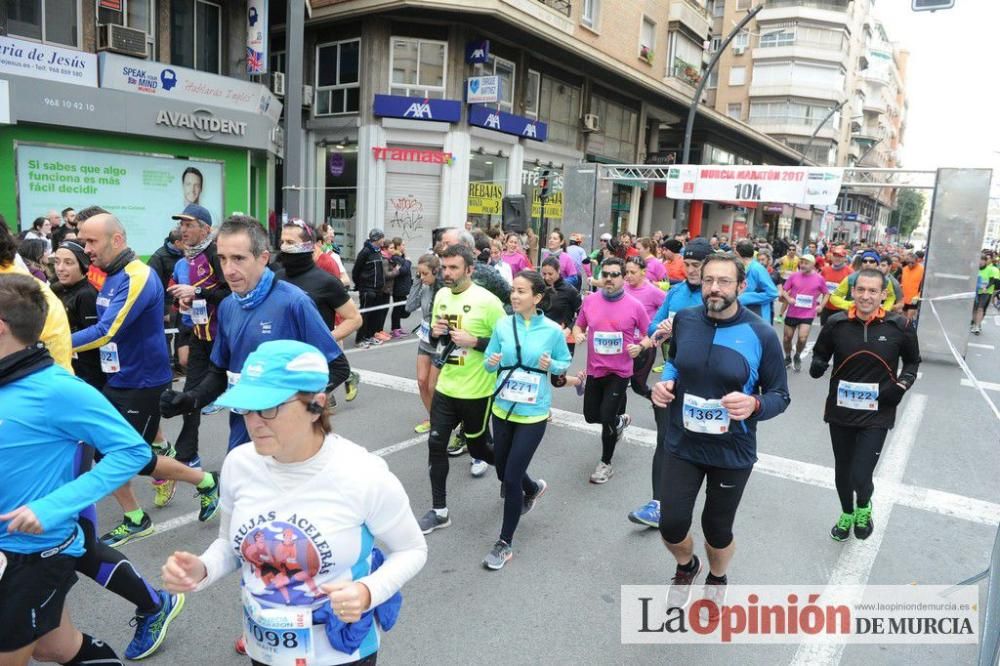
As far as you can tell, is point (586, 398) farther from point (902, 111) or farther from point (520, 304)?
point (902, 111)

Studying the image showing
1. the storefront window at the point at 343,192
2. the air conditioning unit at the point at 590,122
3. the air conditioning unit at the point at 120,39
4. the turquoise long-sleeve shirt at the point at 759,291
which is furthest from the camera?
the air conditioning unit at the point at 590,122

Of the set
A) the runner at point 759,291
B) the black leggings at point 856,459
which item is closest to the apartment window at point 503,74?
the runner at point 759,291

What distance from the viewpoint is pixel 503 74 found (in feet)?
76.5

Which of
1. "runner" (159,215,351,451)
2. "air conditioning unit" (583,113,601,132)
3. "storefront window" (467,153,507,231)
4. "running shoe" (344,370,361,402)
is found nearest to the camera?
"runner" (159,215,351,451)

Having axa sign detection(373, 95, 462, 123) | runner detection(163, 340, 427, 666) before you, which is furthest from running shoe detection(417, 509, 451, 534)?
axa sign detection(373, 95, 462, 123)

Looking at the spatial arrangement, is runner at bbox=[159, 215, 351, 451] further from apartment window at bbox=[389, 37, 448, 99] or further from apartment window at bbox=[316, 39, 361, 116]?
apartment window at bbox=[316, 39, 361, 116]

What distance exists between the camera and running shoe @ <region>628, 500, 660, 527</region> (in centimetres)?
498

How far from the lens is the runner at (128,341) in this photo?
4.18 meters

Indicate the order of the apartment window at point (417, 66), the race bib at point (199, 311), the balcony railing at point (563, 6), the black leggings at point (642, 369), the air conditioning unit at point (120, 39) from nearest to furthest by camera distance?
the race bib at point (199, 311), the black leggings at point (642, 369), the air conditioning unit at point (120, 39), the apartment window at point (417, 66), the balcony railing at point (563, 6)

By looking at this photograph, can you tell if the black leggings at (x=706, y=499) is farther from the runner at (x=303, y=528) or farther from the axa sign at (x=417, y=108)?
the axa sign at (x=417, y=108)

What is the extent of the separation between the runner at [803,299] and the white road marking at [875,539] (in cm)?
231

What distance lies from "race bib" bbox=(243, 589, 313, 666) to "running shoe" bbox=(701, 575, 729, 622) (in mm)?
2592

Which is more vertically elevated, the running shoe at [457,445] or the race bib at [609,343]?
the race bib at [609,343]

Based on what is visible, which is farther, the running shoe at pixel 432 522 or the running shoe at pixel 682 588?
the running shoe at pixel 432 522
